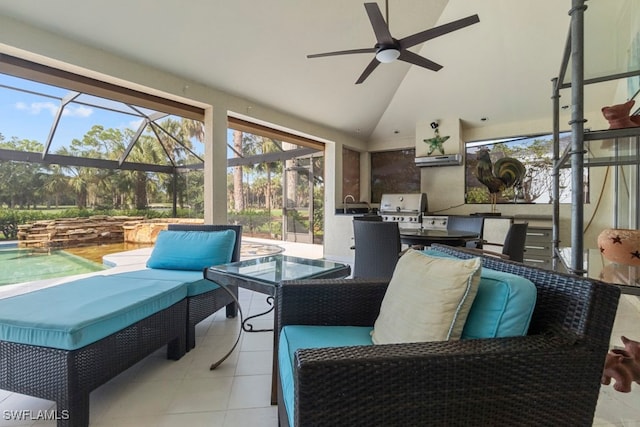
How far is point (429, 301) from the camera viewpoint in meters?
1.04

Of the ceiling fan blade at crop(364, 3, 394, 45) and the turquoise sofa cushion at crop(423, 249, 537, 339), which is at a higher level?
the ceiling fan blade at crop(364, 3, 394, 45)

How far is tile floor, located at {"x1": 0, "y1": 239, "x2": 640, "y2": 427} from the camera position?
4.79 feet

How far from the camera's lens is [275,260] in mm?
2385

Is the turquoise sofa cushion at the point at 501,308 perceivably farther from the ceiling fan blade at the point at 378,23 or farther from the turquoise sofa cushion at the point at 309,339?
the ceiling fan blade at the point at 378,23

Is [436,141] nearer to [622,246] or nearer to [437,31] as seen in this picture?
[437,31]

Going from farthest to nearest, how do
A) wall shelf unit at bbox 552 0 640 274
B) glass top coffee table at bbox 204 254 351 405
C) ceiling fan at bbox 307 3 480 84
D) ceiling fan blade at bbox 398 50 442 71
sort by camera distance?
ceiling fan blade at bbox 398 50 442 71 < ceiling fan at bbox 307 3 480 84 < glass top coffee table at bbox 204 254 351 405 < wall shelf unit at bbox 552 0 640 274

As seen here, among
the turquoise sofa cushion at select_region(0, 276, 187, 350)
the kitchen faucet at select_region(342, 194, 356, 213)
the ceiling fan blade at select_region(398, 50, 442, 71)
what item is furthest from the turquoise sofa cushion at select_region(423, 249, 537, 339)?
the kitchen faucet at select_region(342, 194, 356, 213)

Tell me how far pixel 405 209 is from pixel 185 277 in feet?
12.4

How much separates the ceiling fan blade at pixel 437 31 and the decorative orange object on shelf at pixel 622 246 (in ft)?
5.98

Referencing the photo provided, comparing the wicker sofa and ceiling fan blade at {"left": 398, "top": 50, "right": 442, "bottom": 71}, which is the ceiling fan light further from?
the wicker sofa

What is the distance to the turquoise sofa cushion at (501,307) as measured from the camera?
908 millimetres

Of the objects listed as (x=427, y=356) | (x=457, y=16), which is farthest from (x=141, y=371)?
(x=457, y=16)

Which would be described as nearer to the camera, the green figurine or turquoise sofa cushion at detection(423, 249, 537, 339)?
turquoise sofa cushion at detection(423, 249, 537, 339)

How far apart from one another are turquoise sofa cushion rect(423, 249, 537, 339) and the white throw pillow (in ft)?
0.15
